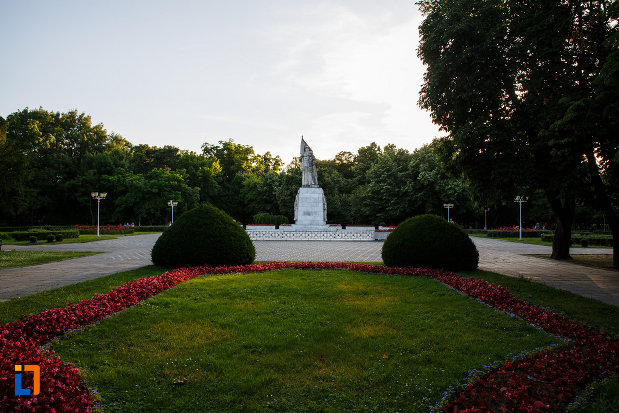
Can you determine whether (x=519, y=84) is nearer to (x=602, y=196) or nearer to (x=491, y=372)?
(x=602, y=196)

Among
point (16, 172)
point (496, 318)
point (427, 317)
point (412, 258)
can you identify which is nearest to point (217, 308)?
point (427, 317)

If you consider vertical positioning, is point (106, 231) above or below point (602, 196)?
below

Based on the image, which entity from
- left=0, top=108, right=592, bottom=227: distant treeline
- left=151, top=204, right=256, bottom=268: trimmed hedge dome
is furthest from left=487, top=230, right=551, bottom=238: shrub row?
left=151, top=204, right=256, bottom=268: trimmed hedge dome

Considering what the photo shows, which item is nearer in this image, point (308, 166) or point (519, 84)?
point (519, 84)

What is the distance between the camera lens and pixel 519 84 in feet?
42.3

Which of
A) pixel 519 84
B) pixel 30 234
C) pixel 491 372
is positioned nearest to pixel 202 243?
pixel 491 372

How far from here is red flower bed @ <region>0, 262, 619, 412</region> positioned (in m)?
3.09

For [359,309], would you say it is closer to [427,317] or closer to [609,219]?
[427,317]

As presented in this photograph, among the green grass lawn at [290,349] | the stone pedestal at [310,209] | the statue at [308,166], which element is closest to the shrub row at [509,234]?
the stone pedestal at [310,209]

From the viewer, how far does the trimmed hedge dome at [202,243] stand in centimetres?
1100

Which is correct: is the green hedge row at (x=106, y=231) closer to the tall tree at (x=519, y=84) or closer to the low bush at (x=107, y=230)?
the low bush at (x=107, y=230)

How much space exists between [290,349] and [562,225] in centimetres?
1485

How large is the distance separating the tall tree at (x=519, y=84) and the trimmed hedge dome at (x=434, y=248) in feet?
8.40

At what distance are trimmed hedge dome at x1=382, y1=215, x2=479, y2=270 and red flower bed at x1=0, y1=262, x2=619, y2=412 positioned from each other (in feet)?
13.5
